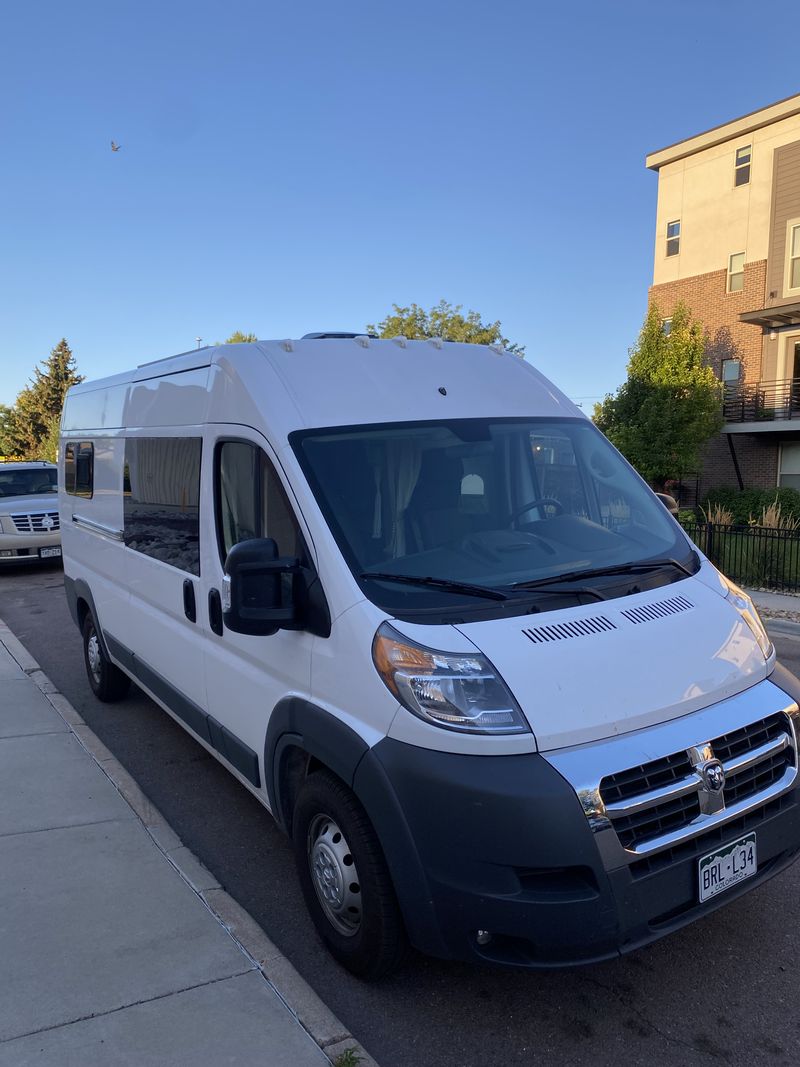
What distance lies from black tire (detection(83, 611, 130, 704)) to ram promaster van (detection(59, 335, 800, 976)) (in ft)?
7.42

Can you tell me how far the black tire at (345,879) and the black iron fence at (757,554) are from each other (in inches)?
416

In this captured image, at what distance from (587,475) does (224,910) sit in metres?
2.47

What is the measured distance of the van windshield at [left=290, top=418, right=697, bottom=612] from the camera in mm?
3035

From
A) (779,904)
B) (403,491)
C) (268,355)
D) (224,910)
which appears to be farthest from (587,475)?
(224,910)

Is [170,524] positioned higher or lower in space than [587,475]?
lower

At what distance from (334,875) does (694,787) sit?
131 cm

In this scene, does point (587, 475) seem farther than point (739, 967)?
Yes

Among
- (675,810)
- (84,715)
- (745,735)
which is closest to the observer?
(675,810)

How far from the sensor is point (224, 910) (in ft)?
11.3

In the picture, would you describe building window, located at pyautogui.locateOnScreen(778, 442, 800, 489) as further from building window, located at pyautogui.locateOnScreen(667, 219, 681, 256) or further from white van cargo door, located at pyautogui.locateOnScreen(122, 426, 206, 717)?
white van cargo door, located at pyautogui.locateOnScreen(122, 426, 206, 717)

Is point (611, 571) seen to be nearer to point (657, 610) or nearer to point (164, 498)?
point (657, 610)

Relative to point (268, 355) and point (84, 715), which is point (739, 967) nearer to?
point (268, 355)

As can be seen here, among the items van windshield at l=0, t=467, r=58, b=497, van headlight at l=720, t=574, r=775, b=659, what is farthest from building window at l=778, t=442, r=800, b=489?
van headlight at l=720, t=574, r=775, b=659

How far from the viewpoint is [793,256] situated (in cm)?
2256
